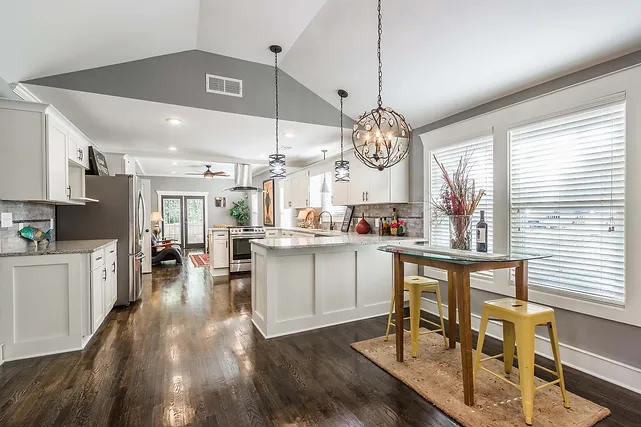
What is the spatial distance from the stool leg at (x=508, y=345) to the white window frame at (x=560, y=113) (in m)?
0.56

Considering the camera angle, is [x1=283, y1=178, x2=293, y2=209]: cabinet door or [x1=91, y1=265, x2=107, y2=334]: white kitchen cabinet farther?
[x1=283, y1=178, x2=293, y2=209]: cabinet door

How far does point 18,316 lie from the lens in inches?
107

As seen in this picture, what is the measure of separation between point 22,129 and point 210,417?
2.84 m

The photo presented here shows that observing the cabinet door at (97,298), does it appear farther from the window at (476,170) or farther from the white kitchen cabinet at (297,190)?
the white kitchen cabinet at (297,190)

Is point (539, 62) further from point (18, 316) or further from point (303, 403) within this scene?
point (18, 316)

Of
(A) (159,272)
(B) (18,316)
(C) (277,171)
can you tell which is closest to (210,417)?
(B) (18,316)

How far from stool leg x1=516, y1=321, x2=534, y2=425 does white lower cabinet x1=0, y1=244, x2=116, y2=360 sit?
3.53 metres

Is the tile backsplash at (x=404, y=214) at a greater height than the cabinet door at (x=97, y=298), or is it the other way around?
the tile backsplash at (x=404, y=214)

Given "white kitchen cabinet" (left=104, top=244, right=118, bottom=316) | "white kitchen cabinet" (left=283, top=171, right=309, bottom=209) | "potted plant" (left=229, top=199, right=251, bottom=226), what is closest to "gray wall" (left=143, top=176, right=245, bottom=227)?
"potted plant" (left=229, top=199, right=251, bottom=226)

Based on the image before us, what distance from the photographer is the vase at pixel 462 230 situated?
7.68ft

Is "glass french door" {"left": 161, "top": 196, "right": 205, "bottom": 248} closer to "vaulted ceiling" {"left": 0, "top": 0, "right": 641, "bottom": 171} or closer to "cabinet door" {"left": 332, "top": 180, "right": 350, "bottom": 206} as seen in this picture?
"cabinet door" {"left": 332, "top": 180, "right": 350, "bottom": 206}

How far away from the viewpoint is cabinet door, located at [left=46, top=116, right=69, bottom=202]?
2.84m

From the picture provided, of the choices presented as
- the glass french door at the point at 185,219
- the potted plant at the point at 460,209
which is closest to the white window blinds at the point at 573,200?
the potted plant at the point at 460,209

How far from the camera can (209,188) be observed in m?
11.3
